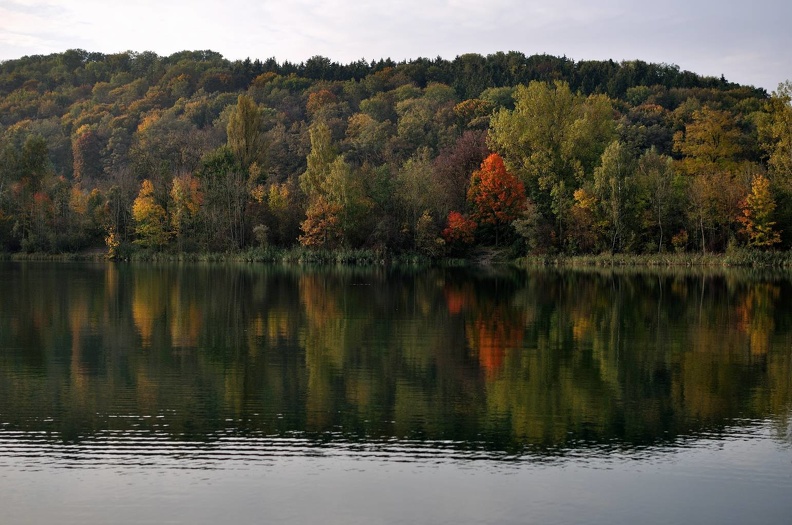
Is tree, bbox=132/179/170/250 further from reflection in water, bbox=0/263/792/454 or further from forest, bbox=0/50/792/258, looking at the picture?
reflection in water, bbox=0/263/792/454

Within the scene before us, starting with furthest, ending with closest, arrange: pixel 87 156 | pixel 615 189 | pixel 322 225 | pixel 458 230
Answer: pixel 87 156
pixel 322 225
pixel 458 230
pixel 615 189

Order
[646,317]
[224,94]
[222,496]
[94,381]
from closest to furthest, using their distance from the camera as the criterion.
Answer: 1. [222,496]
2. [94,381]
3. [646,317]
4. [224,94]

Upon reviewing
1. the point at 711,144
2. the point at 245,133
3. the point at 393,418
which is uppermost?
the point at 245,133

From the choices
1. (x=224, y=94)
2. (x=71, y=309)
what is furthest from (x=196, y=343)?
(x=224, y=94)

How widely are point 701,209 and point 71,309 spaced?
49.0m

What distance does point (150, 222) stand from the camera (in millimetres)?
77312

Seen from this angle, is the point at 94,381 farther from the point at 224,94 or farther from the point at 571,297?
the point at 224,94

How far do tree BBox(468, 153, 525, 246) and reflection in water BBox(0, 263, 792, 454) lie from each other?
3505 cm

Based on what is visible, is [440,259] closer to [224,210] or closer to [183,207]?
[224,210]

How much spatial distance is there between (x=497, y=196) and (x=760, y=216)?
20.7 metres

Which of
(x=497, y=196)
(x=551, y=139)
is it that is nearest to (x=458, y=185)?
(x=497, y=196)

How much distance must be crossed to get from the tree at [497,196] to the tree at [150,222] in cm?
2846

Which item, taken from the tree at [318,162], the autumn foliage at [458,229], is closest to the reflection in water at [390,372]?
the autumn foliage at [458,229]

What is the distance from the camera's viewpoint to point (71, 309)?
31.3 metres
